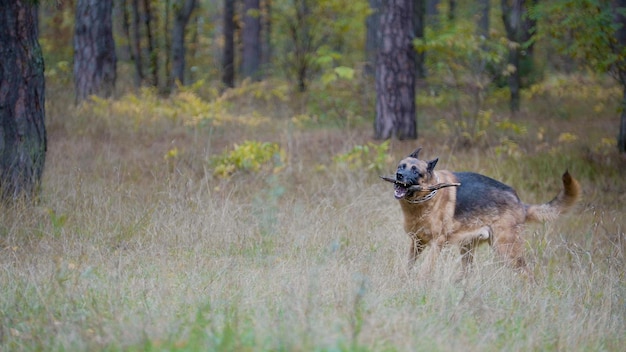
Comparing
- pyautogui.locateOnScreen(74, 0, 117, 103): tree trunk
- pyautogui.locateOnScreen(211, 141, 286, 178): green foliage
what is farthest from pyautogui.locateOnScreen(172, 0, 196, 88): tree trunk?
pyautogui.locateOnScreen(211, 141, 286, 178): green foliage

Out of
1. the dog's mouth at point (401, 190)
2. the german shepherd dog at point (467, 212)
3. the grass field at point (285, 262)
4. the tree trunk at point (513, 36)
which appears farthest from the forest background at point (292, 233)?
the tree trunk at point (513, 36)

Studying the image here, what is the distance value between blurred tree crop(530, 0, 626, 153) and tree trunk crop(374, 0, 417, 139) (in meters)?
2.07

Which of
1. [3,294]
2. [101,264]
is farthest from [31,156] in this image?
[3,294]

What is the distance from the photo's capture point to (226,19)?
21844mm

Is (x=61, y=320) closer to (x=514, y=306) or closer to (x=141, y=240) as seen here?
(x=141, y=240)

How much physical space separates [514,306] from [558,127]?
10284 millimetres

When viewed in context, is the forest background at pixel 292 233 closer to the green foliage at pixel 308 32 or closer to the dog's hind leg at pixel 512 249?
the dog's hind leg at pixel 512 249

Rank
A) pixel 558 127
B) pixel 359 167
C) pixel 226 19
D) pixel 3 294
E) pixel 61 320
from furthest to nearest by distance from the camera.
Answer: pixel 226 19, pixel 558 127, pixel 359 167, pixel 3 294, pixel 61 320

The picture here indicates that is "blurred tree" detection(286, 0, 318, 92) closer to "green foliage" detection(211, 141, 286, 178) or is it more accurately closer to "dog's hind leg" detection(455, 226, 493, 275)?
"green foliage" detection(211, 141, 286, 178)

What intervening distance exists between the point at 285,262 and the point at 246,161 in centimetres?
404

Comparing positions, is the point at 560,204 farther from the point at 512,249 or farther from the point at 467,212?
the point at 467,212

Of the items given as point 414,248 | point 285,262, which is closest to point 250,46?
point 414,248

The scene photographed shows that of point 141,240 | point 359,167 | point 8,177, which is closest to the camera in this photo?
point 141,240

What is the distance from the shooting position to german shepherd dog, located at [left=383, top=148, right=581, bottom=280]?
248 inches
